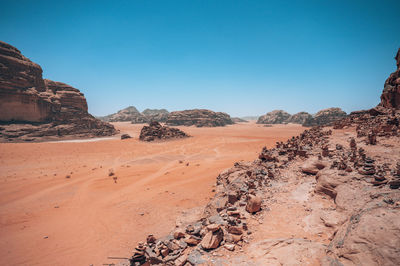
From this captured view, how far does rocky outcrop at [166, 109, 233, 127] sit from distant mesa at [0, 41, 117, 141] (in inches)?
1800

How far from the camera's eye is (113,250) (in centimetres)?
558

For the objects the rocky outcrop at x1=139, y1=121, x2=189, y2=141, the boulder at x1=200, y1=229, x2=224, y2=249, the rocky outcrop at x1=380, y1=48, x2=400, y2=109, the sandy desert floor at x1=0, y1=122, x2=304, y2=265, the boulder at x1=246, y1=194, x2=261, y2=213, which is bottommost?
the sandy desert floor at x1=0, y1=122, x2=304, y2=265

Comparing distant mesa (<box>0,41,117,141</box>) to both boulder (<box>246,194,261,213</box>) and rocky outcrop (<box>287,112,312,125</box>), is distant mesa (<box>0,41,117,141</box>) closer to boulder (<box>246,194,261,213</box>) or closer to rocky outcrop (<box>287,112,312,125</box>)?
boulder (<box>246,194,261,213</box>)

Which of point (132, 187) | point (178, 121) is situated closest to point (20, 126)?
point (132, 187)

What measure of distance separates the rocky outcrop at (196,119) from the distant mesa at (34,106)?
45711 millimetres

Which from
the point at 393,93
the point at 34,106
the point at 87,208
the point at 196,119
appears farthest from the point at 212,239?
the point at 196,119

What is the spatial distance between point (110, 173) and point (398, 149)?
16.6 m

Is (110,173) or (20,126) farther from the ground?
(20,126)

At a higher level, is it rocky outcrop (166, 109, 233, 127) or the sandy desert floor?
rocky outcrop (166, 109, 233, 127)

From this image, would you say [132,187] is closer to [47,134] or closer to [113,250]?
[113,250]

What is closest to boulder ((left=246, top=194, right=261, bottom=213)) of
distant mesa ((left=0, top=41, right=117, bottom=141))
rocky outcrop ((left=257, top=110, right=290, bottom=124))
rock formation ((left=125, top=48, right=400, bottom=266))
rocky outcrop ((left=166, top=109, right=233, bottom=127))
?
rock formation ((left=125, top=48, right=400, bottom=266))

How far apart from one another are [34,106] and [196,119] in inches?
2408

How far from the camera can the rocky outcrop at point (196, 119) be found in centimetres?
8475

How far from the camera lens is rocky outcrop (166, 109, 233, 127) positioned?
84750mm
